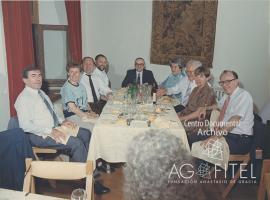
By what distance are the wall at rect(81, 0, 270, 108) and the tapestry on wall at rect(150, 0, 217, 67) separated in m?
0.13

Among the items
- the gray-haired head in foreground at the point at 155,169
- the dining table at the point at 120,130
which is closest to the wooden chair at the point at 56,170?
the dining table at the point at 120,130

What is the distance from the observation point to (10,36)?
10.5ft

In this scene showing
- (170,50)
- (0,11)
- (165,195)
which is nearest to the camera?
(165,195)

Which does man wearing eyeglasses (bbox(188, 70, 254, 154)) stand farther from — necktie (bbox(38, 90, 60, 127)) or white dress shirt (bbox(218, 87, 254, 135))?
necktie (bbox(38, 90, 60, 127))

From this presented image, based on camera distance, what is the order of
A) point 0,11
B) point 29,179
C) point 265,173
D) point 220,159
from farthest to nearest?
point 0,11, point 220,159, point 265,173, point 29,179

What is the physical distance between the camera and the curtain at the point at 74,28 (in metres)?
4.78

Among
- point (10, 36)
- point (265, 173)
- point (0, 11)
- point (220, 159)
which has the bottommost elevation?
point (220, 159)

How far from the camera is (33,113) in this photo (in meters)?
2.86

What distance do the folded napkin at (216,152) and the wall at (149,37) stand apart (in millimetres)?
2497

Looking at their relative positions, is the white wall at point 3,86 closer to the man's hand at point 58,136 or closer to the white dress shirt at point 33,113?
the white dress shirt at point 33,113

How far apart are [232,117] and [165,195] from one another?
79.5 inches

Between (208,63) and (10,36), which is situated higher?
(10,36)

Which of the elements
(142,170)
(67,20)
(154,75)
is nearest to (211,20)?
(154,75)

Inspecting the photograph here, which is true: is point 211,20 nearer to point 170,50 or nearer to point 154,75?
point 170,50
